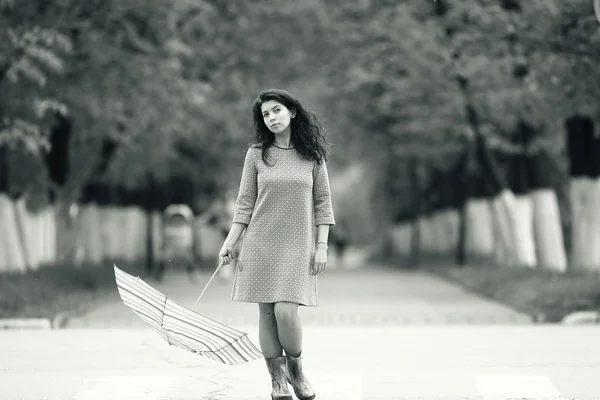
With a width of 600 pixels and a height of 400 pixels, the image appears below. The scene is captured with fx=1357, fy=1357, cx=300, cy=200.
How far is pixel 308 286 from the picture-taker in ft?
27.3

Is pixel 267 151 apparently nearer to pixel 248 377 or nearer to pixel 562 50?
pixel 248 377

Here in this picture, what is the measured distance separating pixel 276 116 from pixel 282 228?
0.69m

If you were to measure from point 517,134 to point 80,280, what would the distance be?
1007 cm

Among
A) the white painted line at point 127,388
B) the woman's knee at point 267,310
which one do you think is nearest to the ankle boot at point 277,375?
the woman's knee at point 267,310

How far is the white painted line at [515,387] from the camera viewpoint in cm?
918

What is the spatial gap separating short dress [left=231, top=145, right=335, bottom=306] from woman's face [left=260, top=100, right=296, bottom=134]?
0.50ft

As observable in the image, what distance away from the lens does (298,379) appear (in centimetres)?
840

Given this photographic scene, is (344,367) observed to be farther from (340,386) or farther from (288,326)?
(288,326)

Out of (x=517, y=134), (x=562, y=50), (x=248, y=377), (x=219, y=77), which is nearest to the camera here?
(x=248, y=377)

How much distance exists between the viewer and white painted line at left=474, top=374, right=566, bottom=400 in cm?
918

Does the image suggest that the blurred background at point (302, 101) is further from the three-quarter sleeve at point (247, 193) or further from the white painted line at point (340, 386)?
the three-quarter sleeve at point (247, 193)

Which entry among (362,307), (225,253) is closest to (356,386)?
(225,253)

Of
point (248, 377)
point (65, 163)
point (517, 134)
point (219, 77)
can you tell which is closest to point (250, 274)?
point (248, 377)

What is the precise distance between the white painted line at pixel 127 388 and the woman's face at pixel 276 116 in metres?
2.11
